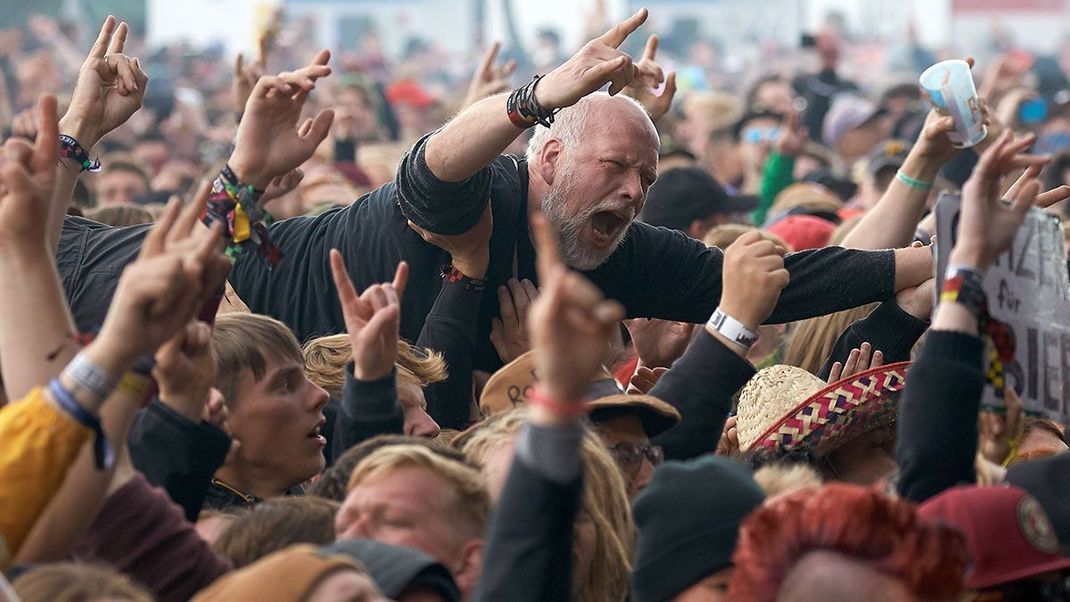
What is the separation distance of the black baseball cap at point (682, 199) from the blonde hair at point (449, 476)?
4562 mm

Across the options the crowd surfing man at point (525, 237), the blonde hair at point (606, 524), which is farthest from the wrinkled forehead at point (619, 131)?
the blonde hair at point (606, 524)

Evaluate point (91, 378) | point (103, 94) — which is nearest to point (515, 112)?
point (103, 94)

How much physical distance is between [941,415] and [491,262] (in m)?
2.09

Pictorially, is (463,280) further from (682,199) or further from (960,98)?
(682,199)

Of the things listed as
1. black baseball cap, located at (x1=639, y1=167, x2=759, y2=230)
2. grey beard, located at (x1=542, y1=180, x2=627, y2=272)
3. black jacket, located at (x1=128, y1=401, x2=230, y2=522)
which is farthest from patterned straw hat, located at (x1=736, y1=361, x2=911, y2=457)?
black baseball cap, located at (x1=639, y1=167, x2=759, y2=230)

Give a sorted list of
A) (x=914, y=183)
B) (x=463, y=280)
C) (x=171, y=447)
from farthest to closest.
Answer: (x=914, y=183), (x=463, y=280), (x=171, y=447)

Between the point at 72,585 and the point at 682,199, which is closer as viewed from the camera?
the point at 72,585

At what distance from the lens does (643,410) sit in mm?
3992

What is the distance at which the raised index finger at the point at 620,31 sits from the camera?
4773 mm

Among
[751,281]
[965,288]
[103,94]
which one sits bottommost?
[751,281]

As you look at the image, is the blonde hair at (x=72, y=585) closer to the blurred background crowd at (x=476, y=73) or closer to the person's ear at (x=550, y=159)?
the person's ear at (x=550, y=159)

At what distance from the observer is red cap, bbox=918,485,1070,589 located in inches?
122

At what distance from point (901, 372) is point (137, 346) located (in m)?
2.15

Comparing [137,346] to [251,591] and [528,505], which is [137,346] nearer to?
[251,591]
